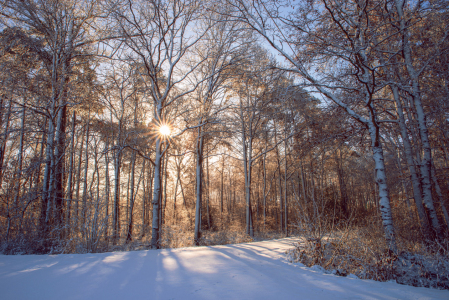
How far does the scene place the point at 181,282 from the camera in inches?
91.7

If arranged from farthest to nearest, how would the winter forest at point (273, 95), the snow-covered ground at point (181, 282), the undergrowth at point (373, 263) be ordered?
the winter forest at point (273, 95)
the undergrowth at point (373, 263)
the snow-covered ground at point (181, 282)

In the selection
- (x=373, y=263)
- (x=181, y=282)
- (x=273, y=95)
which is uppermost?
(x=273, y=95)

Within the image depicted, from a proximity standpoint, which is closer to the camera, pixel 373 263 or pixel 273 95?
pixel 373 263

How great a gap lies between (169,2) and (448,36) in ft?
29.2

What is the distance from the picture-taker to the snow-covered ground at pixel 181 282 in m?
2.04

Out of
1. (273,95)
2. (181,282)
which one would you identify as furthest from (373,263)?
(273,95)

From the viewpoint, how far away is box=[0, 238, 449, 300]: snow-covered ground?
6.68 ft

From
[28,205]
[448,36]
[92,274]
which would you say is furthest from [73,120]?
[448,36]

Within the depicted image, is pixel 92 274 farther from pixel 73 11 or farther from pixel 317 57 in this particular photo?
pixel 73 11

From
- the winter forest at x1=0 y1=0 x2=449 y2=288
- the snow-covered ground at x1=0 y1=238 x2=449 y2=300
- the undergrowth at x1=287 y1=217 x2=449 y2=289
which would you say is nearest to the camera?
the snow-covered ground at x1=0 y1=238 x2=449 y2=300

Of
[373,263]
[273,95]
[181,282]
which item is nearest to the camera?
[181,282]

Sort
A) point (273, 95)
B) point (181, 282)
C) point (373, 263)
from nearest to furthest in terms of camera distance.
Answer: point (181, 282)
point (373, 263)
point (273, 95)

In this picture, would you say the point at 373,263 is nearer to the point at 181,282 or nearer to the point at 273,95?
the point at 181,282

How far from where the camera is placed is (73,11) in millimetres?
6957
